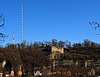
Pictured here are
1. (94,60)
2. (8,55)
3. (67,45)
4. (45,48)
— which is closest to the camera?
(8,55)

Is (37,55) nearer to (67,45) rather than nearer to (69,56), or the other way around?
(69,56)

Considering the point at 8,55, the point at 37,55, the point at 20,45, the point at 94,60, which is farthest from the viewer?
the point at 20,45

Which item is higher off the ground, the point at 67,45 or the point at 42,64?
the point at 67,45

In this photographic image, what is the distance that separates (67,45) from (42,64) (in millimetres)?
40458

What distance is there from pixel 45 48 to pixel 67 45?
12.4 metres

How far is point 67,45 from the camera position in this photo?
10331 cm

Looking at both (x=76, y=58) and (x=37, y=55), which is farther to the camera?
A: (x=76, y=58)

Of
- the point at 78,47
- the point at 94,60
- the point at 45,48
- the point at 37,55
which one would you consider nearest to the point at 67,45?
the point at 78,47

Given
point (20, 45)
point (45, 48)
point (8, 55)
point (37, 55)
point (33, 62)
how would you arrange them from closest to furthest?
point (8, 55)
point (33, 62)
point (37, 55)
point (20, 45)
point (45, 48)

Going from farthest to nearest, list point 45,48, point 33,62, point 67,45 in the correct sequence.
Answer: point 67,45, point 45,48, point 33,62

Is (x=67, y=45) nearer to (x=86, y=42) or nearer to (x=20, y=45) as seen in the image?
(x=86, y=42)

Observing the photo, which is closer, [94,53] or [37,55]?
[37,55]

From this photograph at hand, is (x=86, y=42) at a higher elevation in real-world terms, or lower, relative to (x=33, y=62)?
higher

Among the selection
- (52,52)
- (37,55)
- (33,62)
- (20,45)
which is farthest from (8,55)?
(52,52)
